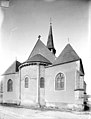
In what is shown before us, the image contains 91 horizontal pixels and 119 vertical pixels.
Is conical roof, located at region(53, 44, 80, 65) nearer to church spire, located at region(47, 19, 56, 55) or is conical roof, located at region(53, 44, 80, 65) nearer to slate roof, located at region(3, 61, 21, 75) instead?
church spire, located at region(47, 19, 56, 55)

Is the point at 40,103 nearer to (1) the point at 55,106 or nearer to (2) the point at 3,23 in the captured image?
(1) the point at 55,106

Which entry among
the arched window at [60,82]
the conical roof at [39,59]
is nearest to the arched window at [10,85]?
the conical roof at [39,59]

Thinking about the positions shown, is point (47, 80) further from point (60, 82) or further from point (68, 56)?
point (68, 56)

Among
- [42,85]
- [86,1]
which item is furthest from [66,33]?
[42,85]

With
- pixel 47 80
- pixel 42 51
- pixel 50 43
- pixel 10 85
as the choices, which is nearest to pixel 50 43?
pixel 50 43

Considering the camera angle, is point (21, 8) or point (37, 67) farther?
point (37, 67)

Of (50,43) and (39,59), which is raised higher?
(50,43)
